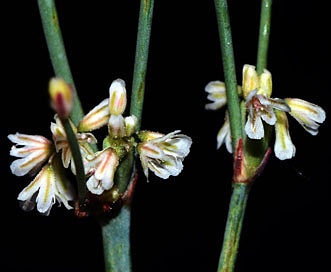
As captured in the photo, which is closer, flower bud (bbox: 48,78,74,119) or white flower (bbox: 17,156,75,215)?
flower bud (bbox: 48,78,74,119)

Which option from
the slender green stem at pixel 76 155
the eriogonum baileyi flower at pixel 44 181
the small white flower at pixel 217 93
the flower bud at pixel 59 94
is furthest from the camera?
the small white flower at pixel 217 93

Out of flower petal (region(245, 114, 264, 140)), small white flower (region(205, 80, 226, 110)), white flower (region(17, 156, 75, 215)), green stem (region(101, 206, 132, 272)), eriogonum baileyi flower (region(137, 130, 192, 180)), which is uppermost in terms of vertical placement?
small white flower (region(205, 80, 226, 110))

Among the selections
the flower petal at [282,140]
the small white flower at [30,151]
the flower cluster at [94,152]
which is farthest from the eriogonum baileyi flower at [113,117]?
the flower petal at [282,140]

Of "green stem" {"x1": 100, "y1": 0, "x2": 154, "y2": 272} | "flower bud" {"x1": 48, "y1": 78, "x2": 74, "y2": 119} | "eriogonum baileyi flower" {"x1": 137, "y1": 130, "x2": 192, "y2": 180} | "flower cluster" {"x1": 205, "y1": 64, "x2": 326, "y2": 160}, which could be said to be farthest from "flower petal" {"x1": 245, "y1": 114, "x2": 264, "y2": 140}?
"flower bud" {"x1": 48, "y1": 78, "x2": 74, "y2": 119}

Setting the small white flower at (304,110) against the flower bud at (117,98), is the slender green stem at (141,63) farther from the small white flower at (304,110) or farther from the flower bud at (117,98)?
the small white flower at (304,110)

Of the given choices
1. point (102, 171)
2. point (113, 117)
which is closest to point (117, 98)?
point (113, 117)

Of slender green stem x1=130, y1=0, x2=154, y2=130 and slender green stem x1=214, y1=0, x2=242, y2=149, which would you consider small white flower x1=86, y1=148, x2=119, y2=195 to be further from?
slender green stem x1=214, y1=0, x2=242, y2=149

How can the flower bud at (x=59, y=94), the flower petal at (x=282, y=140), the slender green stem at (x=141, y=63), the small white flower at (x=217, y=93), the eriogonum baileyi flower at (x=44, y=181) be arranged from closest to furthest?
1. the flower bud at (x=59, y=94)
2. the slender green stem at (x=141, y=63)
3. the eriogonum baileyi flower at (x=44, y=181)
4. the flower petal at (x=282, y=140)
5. the small white flower at (x=217, y=93)
